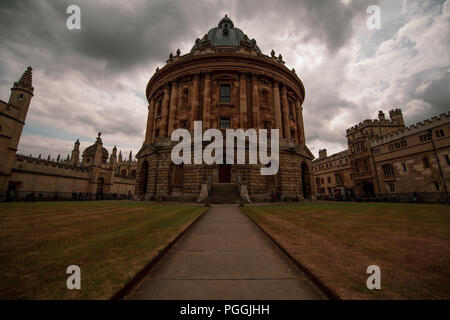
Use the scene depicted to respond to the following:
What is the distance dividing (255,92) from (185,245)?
74.8 ft

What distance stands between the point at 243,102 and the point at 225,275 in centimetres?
2250

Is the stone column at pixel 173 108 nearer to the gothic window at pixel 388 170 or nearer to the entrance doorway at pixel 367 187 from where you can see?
the gothic window at pixel 388 170

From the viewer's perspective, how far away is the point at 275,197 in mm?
20234

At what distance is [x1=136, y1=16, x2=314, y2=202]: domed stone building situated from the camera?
20.6 metres

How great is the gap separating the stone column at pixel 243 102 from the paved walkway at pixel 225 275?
19.1 meters

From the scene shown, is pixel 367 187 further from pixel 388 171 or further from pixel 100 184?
pixel 100 184


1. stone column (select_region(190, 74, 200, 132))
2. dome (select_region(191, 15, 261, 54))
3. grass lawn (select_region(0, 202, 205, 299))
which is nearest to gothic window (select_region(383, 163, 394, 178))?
dome (select_region(191, 15, 261, 54))

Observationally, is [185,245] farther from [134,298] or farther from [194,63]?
[194,63]

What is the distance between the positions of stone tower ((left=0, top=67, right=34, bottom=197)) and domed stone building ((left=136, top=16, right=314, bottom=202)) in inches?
579

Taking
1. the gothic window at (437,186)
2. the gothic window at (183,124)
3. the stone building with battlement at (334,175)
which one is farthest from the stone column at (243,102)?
the stone building with battlement at (334,175)

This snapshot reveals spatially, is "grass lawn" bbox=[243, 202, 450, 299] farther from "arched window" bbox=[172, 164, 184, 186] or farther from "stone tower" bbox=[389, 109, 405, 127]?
"stone tower" bbox=[389, 109, 405, 127]

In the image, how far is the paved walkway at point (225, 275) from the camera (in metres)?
2.35

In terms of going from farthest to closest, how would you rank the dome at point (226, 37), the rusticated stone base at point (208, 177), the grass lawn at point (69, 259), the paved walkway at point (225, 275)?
the dome at point (226, 37)
the rusticated stone base at point (208, 177)
the paved walkway at point (225, 275)
the grass lawn at point (69, 259)

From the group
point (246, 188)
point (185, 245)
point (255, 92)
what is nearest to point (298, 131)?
point (255, 92)
